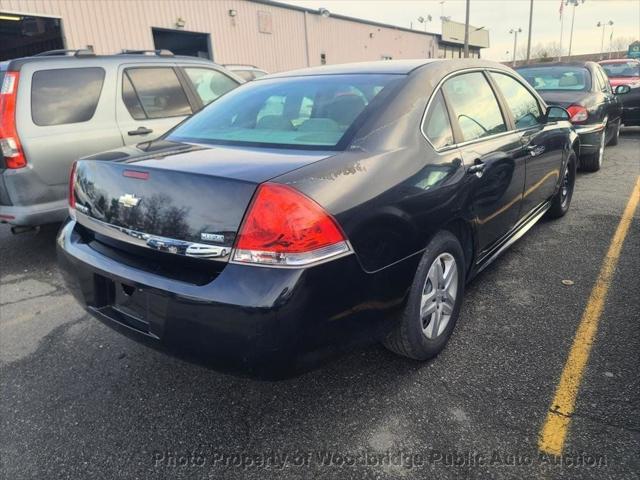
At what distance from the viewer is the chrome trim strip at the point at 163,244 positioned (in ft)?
5.99

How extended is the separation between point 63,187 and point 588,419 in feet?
13.6

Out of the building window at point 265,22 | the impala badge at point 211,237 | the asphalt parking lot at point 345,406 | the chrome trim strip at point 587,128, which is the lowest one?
the asphalt parking lot at point 345,406

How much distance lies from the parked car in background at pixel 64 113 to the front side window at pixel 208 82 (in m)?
0.24

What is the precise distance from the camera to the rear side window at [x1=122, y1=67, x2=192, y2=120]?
480cm

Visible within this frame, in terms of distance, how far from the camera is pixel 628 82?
423 inches

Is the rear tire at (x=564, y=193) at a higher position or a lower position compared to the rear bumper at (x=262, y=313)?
lower

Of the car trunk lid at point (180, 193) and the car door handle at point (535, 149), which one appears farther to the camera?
the car door handle at point (535, 149)

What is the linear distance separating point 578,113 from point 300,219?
19.8ft

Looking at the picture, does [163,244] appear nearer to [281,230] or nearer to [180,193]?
[180,193]

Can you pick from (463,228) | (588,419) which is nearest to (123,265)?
(463,228)

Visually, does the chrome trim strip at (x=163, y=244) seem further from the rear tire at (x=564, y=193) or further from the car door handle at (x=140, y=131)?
the rear tire at (x=564, y=193)

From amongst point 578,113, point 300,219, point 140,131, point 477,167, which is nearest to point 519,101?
point 477,167

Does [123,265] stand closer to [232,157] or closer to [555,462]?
[232,157]

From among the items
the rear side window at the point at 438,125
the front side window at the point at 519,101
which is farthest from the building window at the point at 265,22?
the rear side window at the point at 438,125
